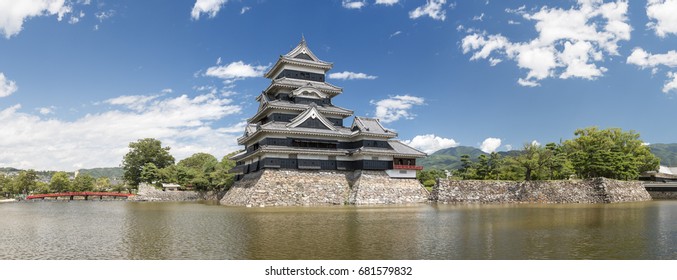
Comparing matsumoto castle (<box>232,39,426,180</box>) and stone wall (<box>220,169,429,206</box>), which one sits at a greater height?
matsumoto castle (<box>232,39,426,180</box>)

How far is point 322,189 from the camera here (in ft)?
106

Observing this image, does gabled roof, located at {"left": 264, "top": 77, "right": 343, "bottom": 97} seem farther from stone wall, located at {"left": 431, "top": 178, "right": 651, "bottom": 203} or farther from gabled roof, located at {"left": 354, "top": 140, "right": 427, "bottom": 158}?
stone wall, located at {"left": 431, "top": 178, "right": 651, "bottom": 203}

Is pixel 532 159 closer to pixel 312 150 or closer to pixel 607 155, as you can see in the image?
pixel 607 155

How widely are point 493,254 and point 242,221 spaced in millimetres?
11401

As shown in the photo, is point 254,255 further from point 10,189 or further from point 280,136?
point 10,189

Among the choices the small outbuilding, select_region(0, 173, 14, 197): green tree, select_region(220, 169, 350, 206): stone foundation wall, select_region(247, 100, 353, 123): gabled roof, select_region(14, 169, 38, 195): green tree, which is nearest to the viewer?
select_region(220, 169, 350, 206): stone foundation wall

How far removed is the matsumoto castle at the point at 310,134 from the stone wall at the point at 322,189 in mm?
585

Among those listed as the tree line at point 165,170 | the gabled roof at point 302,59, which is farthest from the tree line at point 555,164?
the tree line at point 165,170

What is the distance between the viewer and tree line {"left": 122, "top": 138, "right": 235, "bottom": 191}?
4469 cm

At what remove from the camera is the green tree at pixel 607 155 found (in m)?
38.4

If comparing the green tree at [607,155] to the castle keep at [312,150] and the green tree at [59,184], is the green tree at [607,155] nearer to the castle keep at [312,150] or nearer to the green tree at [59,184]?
the castle keep at [312,150]

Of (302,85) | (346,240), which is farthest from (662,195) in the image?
(346,240)

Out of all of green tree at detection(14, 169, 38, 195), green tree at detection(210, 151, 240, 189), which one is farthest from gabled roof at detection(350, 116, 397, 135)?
green tree at detection(14, 169, 38, 195)

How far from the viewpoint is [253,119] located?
38.6 metres
